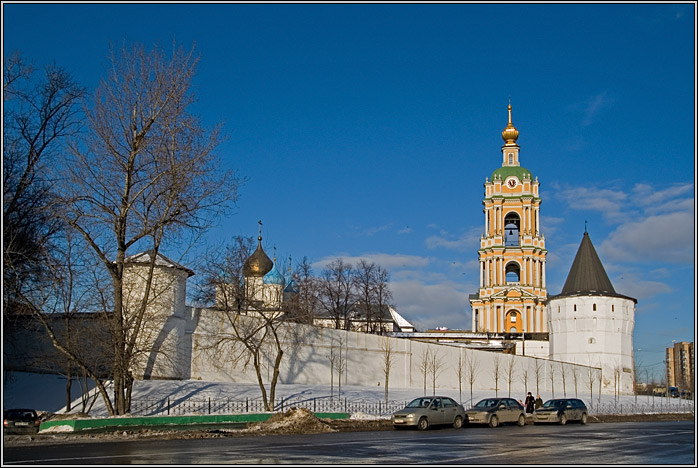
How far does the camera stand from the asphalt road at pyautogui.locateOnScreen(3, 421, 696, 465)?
13900mm

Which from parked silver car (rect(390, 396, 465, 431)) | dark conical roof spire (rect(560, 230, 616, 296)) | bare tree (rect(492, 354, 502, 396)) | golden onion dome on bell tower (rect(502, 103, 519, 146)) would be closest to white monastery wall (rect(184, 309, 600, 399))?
bare tree (rect(492, 354, 502, 396))

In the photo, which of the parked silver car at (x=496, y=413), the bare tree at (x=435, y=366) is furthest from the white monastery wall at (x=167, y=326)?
the bare tree at (x=435, y=366)

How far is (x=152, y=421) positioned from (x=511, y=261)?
7913 centimetres

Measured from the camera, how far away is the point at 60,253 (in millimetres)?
25891

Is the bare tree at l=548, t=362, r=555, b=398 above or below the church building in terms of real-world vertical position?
below

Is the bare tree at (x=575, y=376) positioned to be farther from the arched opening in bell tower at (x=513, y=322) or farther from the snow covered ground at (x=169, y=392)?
the arched opening in bell tower at (x=513, y=322)

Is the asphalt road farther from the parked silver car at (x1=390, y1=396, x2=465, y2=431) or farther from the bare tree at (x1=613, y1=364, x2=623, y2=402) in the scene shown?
the bare tree at (x1=613, y1=364, x2=623, y2=402)

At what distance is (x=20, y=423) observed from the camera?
72.0 feet

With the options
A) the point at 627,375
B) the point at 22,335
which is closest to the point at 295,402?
the point at 22,335

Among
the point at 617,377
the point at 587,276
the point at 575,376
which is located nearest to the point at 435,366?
the point at 575,376

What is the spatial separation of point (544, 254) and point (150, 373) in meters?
68.9

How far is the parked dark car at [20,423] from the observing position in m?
21.6

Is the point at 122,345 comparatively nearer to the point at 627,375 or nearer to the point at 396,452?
the point at 396,452

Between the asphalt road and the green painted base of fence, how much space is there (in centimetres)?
183
